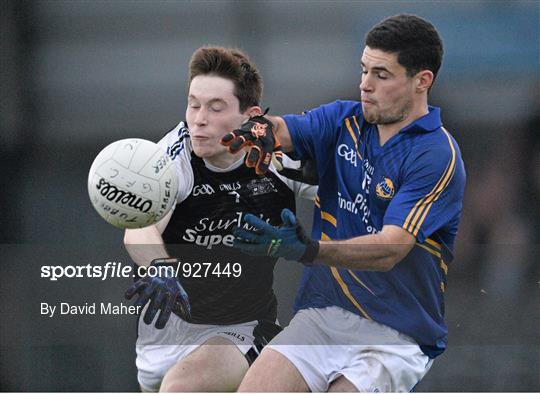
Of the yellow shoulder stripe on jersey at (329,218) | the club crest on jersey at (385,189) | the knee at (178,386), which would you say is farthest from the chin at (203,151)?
the knee at (178,386)

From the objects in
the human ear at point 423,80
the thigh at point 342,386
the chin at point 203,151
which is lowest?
the thigh at point 342,386

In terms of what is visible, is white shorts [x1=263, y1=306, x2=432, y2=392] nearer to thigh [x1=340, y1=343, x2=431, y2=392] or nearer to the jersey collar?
thigh [x1=340, y1=343, x2=431, y2=392]

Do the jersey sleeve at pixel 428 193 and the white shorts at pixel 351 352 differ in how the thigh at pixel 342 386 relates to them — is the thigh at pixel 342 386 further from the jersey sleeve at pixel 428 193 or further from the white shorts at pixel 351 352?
the jersey sleeve at pixel 428 193

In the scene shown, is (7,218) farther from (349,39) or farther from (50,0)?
(349,39)

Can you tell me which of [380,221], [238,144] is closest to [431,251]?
[380,221]

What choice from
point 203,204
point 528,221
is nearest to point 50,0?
point 203,204

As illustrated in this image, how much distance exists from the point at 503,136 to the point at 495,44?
1.60 ft

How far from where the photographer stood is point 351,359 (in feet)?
12.5

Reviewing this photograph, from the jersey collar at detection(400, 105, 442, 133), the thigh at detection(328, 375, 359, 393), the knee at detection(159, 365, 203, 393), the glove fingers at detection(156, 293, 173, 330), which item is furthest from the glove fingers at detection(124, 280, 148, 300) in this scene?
the jersey collar at detection(400, 105, 442, 133)

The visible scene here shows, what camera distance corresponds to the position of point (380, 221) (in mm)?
3832

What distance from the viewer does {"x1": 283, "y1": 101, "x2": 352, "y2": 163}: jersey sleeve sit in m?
3.95

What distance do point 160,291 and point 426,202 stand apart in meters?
1.14

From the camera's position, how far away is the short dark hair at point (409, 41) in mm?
3760

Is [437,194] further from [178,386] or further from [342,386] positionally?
[178,386]
